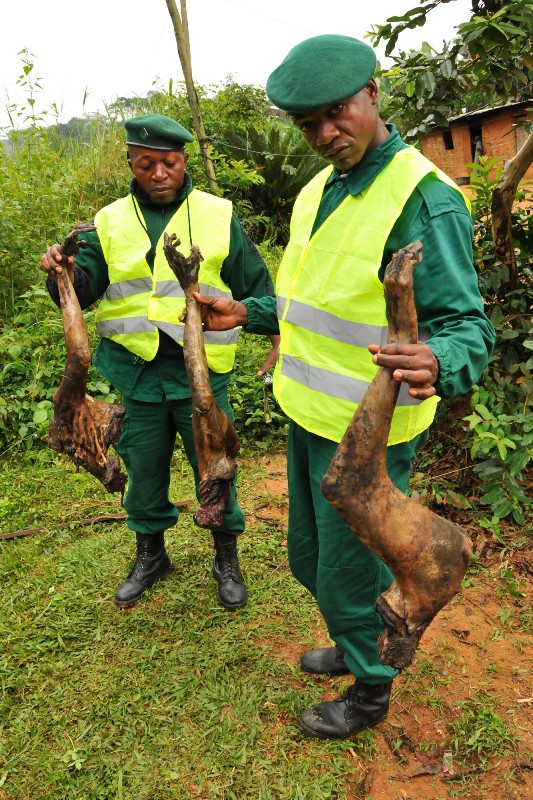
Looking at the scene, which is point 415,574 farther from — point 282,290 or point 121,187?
point 121,187

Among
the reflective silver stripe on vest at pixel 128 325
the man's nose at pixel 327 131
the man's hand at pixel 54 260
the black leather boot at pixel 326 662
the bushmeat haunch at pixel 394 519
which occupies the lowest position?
the black leather boot at pixel 326 662

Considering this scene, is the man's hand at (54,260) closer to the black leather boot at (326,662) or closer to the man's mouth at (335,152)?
the man's mouth at (335,152)

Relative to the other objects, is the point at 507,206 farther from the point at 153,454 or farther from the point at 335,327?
the point at 153,454

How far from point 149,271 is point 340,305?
3.50 feet

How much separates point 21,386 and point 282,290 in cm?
333

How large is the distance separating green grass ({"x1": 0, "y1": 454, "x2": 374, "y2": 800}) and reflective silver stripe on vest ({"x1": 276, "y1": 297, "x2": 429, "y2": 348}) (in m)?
1.46

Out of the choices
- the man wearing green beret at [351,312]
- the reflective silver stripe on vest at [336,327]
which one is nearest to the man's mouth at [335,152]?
the man wearing green beret at [351,312]

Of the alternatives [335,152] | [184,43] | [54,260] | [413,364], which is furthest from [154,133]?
[184,43]

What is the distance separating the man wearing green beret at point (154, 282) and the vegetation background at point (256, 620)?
78 cm

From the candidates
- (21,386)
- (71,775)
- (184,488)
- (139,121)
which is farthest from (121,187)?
(71,775)

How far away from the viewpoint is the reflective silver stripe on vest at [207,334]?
2.52 meters

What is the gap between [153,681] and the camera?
2539 millimetres

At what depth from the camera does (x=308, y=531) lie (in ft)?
7.32

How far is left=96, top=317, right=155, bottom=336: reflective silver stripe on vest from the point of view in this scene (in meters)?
2.56
